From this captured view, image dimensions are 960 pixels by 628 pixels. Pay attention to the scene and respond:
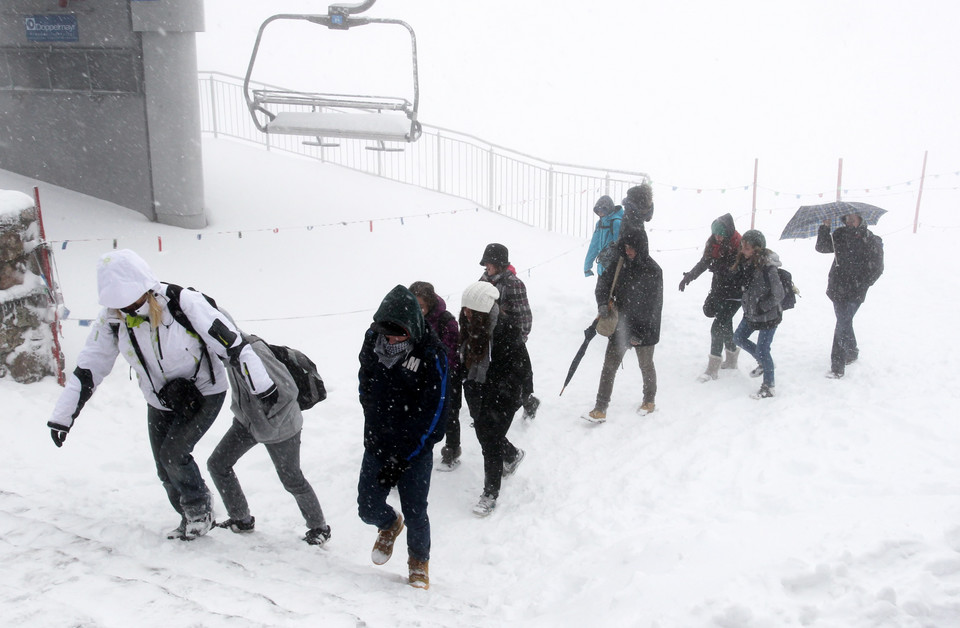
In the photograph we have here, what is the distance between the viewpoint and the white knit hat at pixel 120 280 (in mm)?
3500

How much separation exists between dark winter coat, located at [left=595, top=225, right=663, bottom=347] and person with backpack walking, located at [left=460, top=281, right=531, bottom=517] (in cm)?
143

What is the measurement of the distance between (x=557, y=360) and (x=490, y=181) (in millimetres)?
6761

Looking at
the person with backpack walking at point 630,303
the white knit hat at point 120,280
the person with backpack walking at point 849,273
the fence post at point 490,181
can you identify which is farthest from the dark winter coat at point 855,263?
the fence post at point 490,181

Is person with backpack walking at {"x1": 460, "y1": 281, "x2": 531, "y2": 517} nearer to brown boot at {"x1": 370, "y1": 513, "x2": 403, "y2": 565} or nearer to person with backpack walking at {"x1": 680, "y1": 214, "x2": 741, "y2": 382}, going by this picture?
brown boot at {"x1": 370, "y1": 513, "x2": 403, "y2": 565}

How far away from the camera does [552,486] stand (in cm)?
539

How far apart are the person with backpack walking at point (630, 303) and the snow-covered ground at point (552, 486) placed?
491mm

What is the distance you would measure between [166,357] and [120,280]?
0.47 m

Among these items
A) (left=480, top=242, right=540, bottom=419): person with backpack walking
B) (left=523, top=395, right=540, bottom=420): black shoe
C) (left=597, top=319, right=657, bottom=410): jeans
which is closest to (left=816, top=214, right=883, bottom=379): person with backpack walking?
(left=597, top=319, right=657, bottom=410): jeans

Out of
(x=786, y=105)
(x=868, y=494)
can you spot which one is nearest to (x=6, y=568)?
(x=868, y=494)

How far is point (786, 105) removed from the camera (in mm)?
43656

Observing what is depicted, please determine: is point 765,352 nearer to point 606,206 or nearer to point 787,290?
point 787,290

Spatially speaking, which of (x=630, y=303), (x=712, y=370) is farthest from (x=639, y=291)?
(x=712, y=370)

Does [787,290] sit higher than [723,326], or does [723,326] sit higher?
[787,290]

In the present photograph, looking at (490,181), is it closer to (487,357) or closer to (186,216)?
(186,216)
